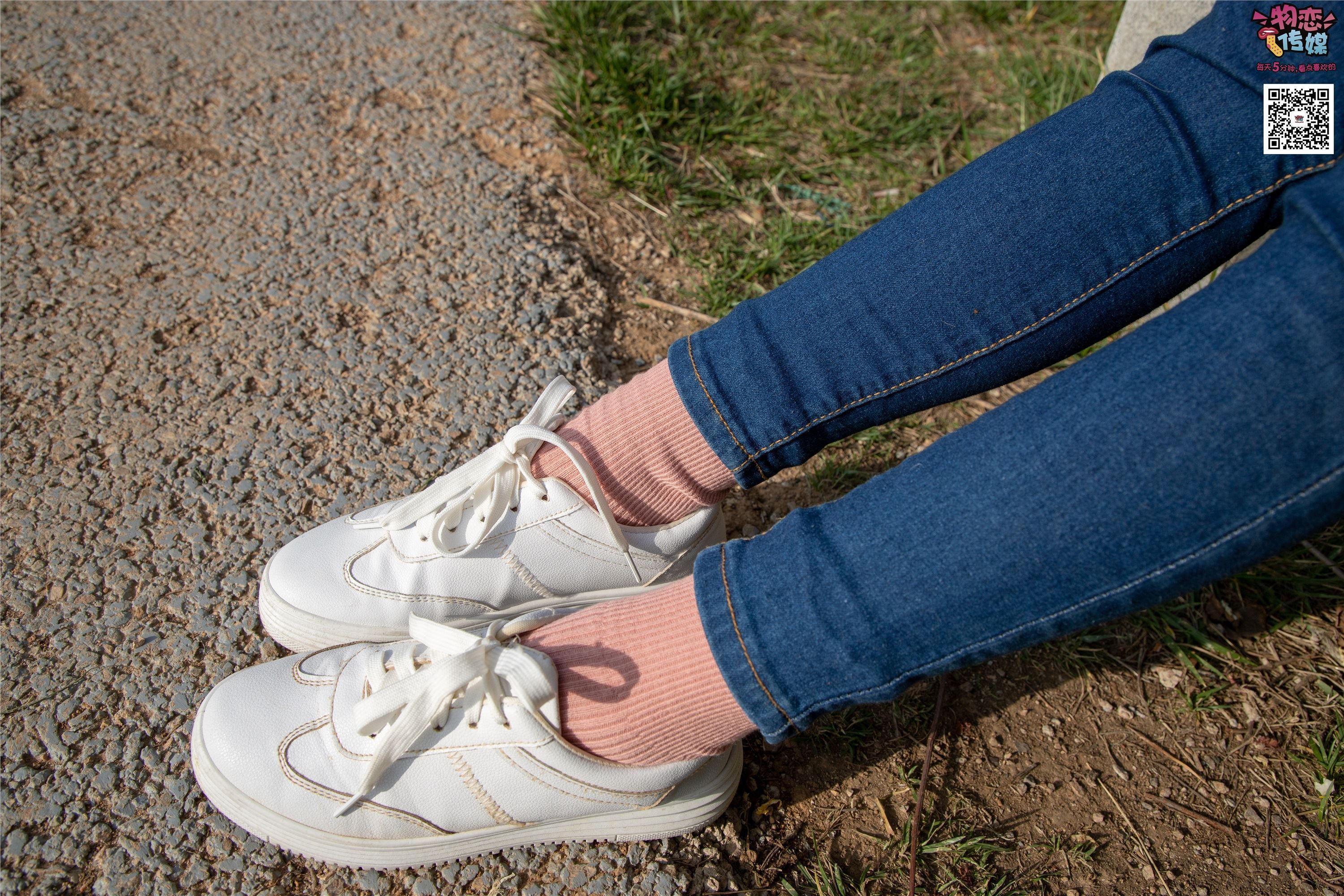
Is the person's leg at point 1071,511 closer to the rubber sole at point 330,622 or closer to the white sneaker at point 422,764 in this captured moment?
the white sneaker at point 422,764

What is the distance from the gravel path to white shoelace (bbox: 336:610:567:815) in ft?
0.84

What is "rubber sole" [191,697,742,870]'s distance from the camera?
→ 1219 millimetres

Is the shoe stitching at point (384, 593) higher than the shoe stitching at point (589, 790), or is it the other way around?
the shoe stitching at point (384, 593)

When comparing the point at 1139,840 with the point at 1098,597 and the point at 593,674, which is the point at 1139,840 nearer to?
the point at 1098,597

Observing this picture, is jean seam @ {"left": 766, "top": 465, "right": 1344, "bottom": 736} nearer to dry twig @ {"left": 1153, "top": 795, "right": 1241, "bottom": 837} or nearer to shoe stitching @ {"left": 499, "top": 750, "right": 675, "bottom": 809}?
shoe stitching @ {"left": 499, "top": 750, "right": 675, "bottom": 809}

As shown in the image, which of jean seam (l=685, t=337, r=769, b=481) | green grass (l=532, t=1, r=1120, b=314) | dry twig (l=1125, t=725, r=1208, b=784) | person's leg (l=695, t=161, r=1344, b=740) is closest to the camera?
person's leg (l=695, t=161, r=1344, b=740)

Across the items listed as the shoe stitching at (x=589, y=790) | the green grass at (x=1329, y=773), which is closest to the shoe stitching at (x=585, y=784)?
the shoe stitching at (x=589, y=790)

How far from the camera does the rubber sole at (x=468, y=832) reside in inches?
48.0

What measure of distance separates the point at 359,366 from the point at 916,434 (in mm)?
1260

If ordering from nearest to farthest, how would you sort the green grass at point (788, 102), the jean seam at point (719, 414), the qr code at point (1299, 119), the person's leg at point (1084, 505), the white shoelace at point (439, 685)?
the person's leg at point (1084, 505) < the qr code at point (1299, 119) < the white shoelace at point (439, 685) < the jean seam at point (719, 414) < the green grass at point (788, 102)

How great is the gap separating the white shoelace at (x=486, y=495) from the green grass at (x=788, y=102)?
939 millimetres

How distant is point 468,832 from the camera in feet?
4.05

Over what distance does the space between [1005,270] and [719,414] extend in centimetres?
43

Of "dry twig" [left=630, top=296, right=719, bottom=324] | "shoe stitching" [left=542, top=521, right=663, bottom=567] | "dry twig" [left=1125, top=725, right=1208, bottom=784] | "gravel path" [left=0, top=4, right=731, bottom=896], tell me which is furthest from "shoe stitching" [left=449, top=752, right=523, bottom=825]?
"dry twig" [left=630, top=296, right=719, bottom=324]
